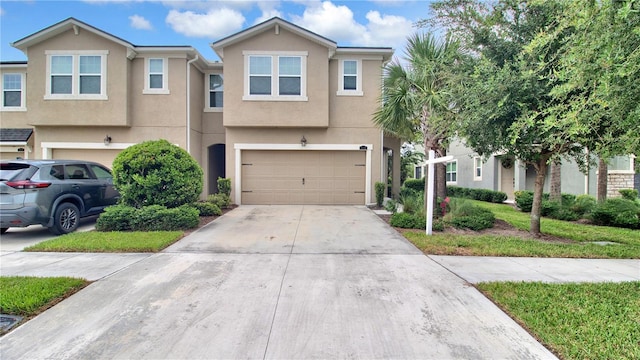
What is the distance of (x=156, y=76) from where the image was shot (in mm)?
12773

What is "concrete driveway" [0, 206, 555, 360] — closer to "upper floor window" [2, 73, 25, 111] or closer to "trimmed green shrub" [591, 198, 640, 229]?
"trimmed green shrub" [591, 198, 640, 229]

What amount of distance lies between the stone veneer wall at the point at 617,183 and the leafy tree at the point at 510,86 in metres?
8.77

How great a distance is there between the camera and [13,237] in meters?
7.41

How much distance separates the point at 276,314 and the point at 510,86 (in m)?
5.93

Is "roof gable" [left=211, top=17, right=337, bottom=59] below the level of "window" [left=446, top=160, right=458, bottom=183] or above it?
above

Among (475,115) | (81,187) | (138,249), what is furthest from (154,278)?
(475,115)

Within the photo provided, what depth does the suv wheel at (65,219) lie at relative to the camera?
24.2 ft

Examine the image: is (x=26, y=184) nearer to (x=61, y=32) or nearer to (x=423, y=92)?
(x=61, y=32)

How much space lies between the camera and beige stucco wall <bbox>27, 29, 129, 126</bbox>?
1223 centimetres

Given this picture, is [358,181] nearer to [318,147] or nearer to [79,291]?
[318,147]

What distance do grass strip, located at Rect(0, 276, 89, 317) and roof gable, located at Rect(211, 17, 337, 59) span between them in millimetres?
10028

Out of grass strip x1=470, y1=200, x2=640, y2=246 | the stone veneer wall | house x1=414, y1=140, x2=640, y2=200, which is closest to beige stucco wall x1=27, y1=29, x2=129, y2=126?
house x1=414, y1=140, x2=640, y2=200

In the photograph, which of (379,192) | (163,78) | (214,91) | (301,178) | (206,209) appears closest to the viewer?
(206,209)

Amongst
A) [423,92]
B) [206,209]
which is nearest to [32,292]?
[206,209]
